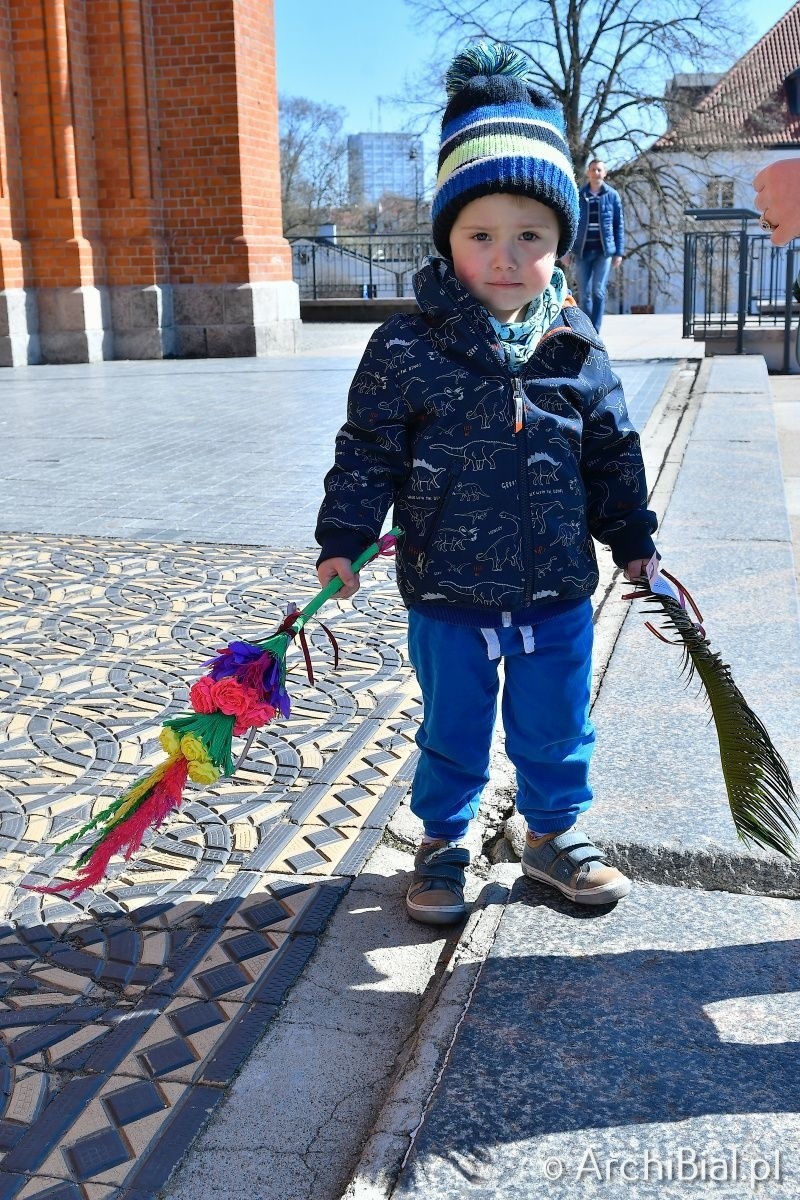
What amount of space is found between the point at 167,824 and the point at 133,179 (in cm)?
1356

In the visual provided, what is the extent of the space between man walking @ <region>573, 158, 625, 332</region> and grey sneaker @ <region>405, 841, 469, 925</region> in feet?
36.4

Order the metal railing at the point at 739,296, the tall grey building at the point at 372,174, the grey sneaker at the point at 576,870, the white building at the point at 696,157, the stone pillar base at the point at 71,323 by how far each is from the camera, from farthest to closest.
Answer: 1. the tall grey building at the point at 372,174
2. the white building at the point at 696,157
3. the stone pillar base at the point at 71,323
4. the metal railing at the point at 739,296
5. the grey sneaker at the point at 576,870

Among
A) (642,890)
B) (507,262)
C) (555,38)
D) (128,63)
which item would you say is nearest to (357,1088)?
(642,890)

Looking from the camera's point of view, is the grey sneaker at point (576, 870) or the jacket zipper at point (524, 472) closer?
the jacket zipper at point (524, 472)

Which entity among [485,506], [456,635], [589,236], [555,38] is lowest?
[456,635]

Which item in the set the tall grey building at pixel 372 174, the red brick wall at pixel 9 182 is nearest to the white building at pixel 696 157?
the tall grey building at pixel 372 174

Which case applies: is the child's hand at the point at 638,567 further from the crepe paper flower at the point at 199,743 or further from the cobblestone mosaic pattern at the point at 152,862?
the cobblestone mosaic pattern at the point at 152,862

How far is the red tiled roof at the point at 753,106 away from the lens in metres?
35.0

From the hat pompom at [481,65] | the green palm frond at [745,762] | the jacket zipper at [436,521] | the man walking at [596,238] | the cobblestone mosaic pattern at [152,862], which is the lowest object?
the cobblestone mosaic pattern at [152,862]

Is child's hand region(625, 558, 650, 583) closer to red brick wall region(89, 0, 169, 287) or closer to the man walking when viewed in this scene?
the man walking

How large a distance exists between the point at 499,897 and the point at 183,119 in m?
14.3

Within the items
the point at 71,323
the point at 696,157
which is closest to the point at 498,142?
the point at 71,323

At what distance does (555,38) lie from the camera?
3491 cm

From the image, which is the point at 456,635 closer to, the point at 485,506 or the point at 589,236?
the point at 485,506
